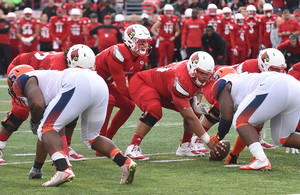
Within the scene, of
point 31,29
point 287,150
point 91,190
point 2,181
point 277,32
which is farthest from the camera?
point 31,29

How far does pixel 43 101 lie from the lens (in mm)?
4242

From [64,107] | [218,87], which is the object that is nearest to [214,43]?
[218,87]

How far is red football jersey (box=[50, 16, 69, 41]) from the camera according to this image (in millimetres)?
15922

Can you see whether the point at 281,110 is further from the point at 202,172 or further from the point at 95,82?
the point at 95,82

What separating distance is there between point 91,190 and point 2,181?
0.96 meters

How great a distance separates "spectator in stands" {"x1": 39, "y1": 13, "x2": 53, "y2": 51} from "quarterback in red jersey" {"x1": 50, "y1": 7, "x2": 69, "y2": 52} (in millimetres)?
157

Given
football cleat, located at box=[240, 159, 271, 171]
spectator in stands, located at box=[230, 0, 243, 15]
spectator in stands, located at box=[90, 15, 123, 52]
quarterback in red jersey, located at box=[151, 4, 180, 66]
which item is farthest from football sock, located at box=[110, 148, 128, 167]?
spectator in stands, located at box=[230, 0, 243, 15]

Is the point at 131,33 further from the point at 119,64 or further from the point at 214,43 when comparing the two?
the point at 214,43

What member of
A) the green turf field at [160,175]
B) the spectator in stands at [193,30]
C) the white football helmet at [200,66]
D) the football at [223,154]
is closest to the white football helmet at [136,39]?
the white football helmet at [200,66]

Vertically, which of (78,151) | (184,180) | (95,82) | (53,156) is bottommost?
(78,151)

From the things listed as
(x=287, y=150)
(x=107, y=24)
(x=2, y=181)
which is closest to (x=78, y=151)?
(x=2, y=181)

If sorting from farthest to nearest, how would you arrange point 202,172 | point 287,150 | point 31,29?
point 31,29 < point 287,150 < point 202,172

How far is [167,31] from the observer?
15.6m

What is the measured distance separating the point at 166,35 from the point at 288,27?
379 cm
